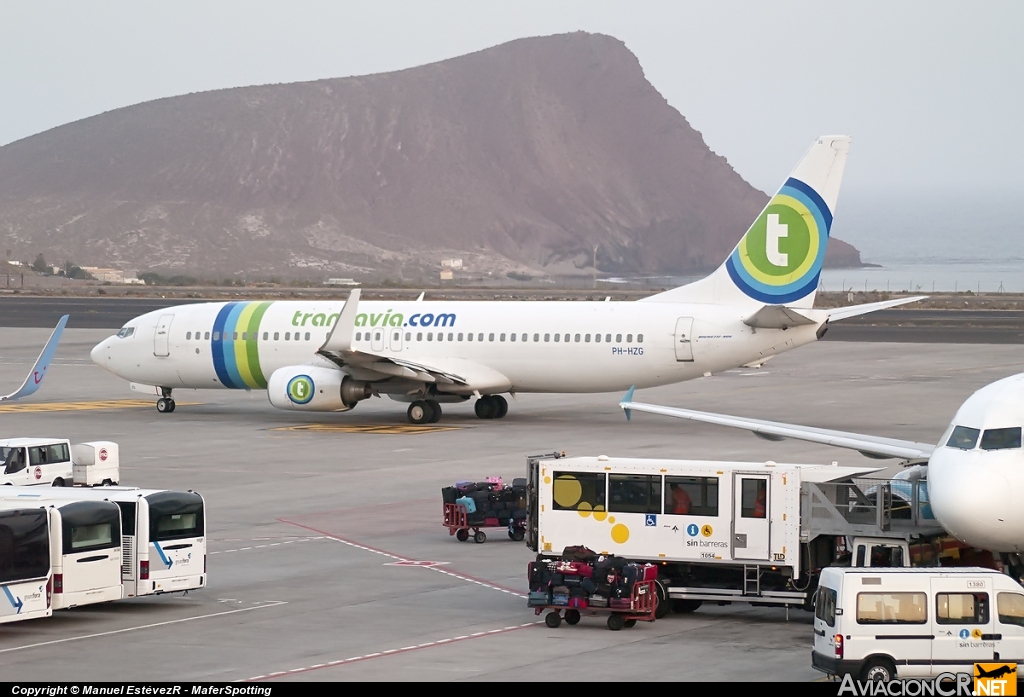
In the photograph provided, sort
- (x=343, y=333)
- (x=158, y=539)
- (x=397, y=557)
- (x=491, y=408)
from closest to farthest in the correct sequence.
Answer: (x=158, y=539)
(x=397, y=557)
(x=343, y=333)
(x=491, y=408)

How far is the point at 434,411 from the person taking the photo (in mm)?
50938

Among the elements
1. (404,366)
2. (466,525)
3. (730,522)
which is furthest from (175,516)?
(404,366)

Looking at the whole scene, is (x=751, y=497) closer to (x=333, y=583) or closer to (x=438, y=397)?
(x=333, y=583)

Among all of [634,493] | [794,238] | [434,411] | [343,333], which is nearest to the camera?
[634,493]

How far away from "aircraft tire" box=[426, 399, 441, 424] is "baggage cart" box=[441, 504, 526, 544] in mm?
19790

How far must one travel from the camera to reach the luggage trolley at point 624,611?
2255cm

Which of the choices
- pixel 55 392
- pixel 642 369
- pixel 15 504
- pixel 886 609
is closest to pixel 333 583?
pixel 15 504

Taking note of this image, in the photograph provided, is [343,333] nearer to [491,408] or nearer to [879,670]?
[491,408]

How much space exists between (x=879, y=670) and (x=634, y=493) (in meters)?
6.43

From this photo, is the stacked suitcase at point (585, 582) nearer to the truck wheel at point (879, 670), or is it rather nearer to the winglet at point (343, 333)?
the truck wheel at point (879, 670)

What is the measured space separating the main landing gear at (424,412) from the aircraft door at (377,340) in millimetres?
2524

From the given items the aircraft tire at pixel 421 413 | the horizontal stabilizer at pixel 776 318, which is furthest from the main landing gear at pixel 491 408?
the horizontal stabilizer at pixel 776 318

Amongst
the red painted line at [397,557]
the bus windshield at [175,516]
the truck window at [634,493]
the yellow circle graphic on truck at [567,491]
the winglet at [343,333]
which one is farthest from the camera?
the winglet at [343,333]

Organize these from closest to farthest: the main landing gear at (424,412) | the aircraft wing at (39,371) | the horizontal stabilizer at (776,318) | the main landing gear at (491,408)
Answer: the aircraft wing at (39,371) < the horizontal stabilizer at (776,318) < the main landing gear at (424,412) < the main landing gear at (491,408)
